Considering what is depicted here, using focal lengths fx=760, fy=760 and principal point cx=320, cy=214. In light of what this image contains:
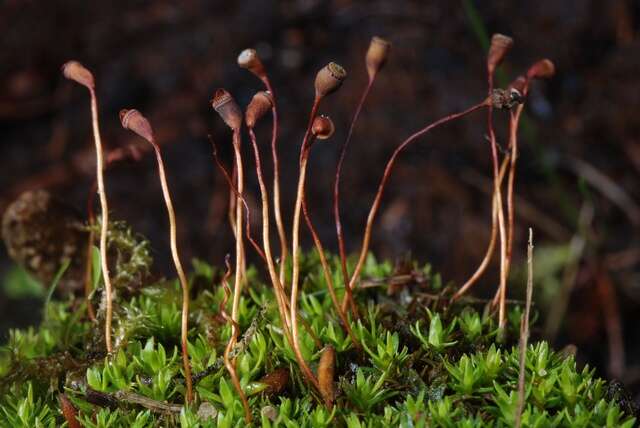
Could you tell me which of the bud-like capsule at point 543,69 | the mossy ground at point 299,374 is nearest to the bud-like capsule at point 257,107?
the mossy ground at point 299,374

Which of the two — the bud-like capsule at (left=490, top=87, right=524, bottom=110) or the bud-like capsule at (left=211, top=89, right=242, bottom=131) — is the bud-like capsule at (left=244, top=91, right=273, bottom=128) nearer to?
the bud-like capsule at (left=211, top=89, right=242, bottom=131)

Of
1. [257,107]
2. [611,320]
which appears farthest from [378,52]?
[611,320]

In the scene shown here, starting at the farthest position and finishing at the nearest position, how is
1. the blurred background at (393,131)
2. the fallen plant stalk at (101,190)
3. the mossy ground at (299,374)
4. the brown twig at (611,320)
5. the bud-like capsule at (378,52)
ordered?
the blurred background at (393,131)
the brown twig at (611,320)
the bud-like capsule at (378,52)
the fallen plant stalk at (101,190)
the mossy ground at (299,374)

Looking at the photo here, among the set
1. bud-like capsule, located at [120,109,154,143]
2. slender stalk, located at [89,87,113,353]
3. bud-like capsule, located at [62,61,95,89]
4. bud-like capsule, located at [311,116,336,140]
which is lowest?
slender stalk, located at [89,87,113,353]

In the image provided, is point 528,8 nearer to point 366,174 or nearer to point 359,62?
point 359,62

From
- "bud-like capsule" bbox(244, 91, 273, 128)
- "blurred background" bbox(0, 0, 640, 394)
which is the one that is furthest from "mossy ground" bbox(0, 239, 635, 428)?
"blurred background" bbox(0, 0, 640, 394)

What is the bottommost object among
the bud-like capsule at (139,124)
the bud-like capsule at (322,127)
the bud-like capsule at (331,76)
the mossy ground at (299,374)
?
the mossy ground at (299,374)

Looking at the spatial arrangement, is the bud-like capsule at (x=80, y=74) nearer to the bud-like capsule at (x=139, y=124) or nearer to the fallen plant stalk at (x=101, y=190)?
the fallen plant stalk at (x=101, y=190)

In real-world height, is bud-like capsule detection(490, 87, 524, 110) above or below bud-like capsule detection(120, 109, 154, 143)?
below
